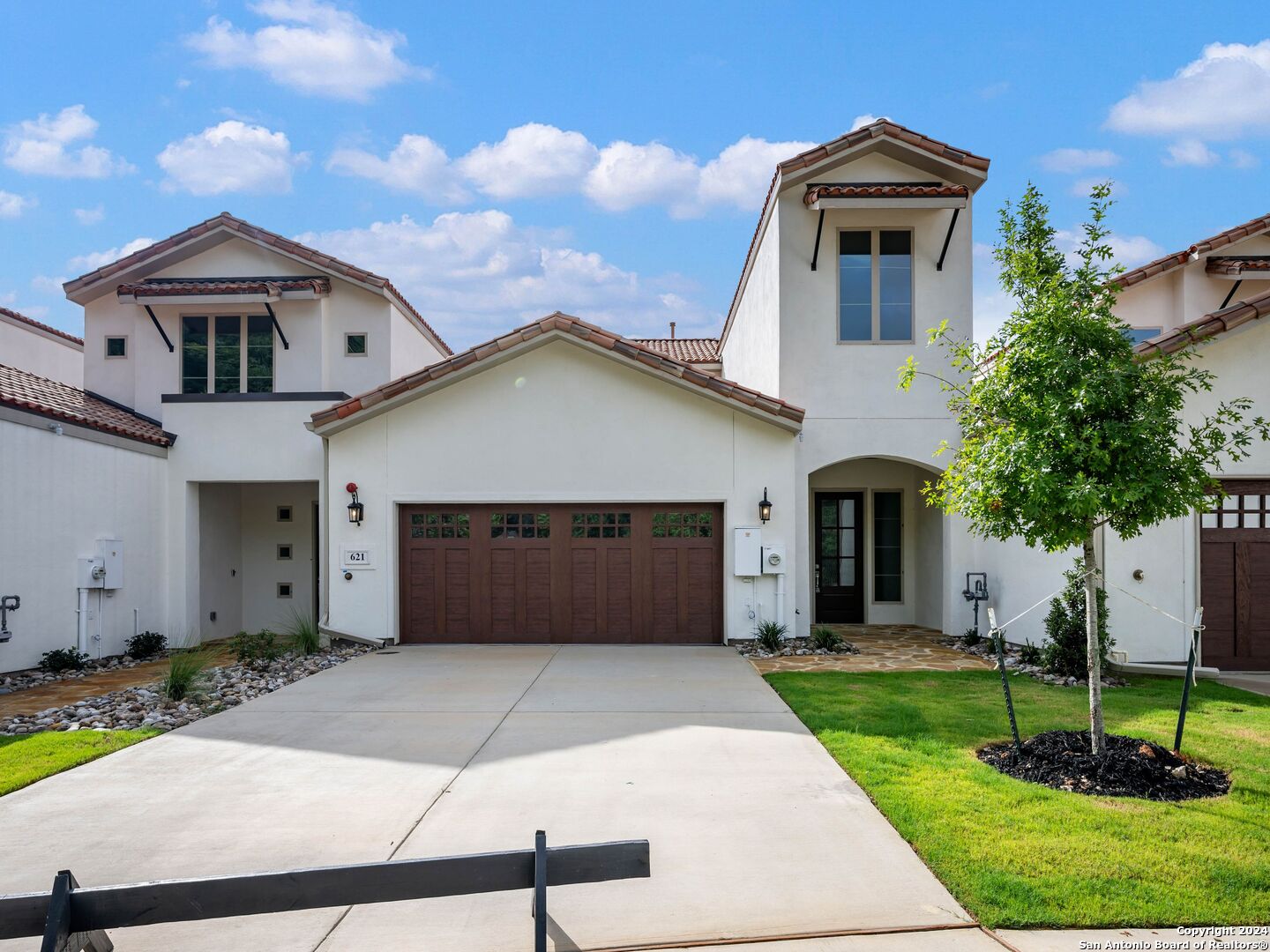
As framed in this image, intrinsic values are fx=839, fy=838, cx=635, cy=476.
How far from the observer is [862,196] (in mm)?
12867

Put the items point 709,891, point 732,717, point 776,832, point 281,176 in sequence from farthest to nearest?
point 281,176
point 732,717
point 776,832
point 709,891

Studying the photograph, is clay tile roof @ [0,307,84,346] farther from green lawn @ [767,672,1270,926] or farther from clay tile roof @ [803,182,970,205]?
green lawn @ [767,672,1270,926]

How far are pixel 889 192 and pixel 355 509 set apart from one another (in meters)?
9.56

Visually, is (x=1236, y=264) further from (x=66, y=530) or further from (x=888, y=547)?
(x=66, y=530)

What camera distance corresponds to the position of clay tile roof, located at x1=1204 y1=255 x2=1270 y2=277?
14.0 meters

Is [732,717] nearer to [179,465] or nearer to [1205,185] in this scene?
[179,465]

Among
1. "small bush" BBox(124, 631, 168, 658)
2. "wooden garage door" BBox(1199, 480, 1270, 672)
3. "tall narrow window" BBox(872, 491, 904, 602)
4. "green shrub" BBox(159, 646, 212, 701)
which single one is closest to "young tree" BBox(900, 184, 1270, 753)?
"wooden garage door" BBox(1199, 480, 1270, 672)

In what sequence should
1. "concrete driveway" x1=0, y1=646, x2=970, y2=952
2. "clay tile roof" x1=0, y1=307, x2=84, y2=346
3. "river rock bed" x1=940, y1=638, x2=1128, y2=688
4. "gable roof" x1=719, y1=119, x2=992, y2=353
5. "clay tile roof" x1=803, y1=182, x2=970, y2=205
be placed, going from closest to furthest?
"concrete driveway" x1=0, y1=646, x2=970, y2=952 < "river rock bed" x1=940, y1=638, x2=1128, y2=688 < "clay tile roof" x1=803, y1=182, x2=970, y2=205 < "gable roof" x1=719, y1=119, x2=992, y2=353 < "clay tile roof" x1=0, y1=307, x2=84, y2=346

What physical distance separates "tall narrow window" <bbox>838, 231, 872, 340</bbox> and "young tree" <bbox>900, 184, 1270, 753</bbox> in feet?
22.2

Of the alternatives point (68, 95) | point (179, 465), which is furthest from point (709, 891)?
point (68, 95)

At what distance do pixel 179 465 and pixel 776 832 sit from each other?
12.6 meters

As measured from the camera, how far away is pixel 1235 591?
35.6 feet

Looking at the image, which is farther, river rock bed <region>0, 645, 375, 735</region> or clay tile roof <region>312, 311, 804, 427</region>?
clay tile roof <region>312, 311, 804, 427</region>

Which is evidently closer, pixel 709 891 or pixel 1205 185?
pixel 709 891
